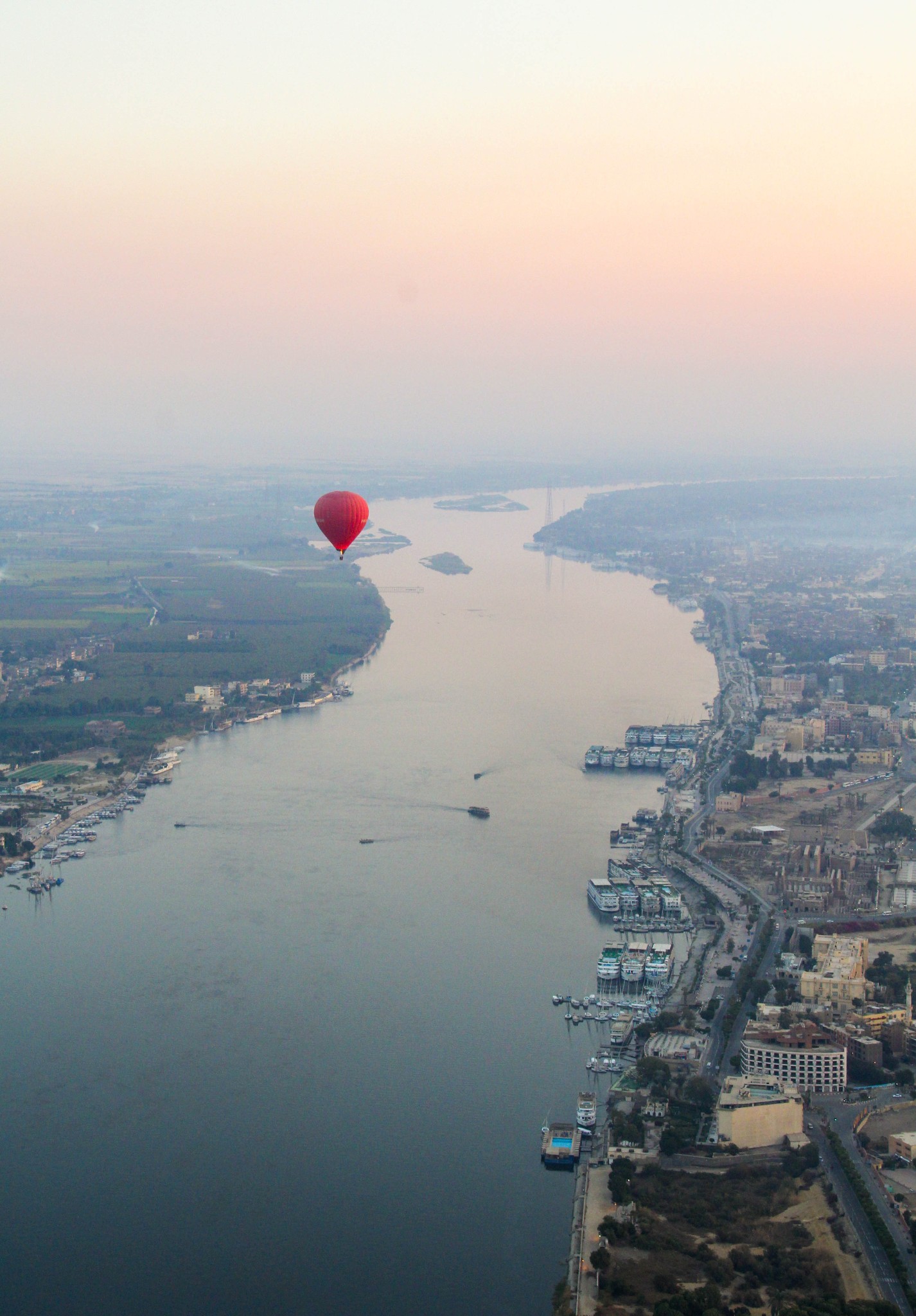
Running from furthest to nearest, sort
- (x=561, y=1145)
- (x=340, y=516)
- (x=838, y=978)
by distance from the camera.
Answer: (x=340, y=516)
(x=838, y=978)
(x=561, y=1145)

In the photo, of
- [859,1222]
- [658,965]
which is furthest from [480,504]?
[859,1222]

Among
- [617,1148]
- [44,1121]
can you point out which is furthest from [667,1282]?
[44,1121]

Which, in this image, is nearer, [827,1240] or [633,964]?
[827,1240]

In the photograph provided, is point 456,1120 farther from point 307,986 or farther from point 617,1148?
point 307,986

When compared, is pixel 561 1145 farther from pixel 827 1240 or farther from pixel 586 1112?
pixel 827 1240

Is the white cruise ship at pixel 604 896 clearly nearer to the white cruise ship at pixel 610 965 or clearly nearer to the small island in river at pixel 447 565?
the white cruise ship at pixel 610 965

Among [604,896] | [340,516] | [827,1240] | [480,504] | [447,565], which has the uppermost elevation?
[340,516]
